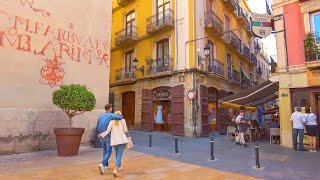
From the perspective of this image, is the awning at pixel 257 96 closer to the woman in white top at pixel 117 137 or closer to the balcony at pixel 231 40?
the balcony at pixel 231 40

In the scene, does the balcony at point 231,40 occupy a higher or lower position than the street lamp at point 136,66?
higher

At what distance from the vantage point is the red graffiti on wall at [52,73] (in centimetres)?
914

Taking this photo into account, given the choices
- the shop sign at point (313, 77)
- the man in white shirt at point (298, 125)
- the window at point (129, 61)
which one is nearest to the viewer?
the man in white shirt at point (298, 125)

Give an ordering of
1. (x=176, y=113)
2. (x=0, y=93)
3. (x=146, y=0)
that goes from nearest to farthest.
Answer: (x=0, y=93) → (x=176, y=113) → (x=146, y=0)

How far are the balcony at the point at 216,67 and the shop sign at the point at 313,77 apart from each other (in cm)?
711

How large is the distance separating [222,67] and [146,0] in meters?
8.03

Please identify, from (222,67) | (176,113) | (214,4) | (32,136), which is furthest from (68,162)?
(214,4)

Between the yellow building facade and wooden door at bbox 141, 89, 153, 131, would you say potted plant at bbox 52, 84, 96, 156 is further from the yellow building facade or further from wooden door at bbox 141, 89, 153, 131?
wooden door at bbox 141, 89, 153, 131

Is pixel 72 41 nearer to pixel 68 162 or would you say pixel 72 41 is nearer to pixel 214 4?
pixel 68 162

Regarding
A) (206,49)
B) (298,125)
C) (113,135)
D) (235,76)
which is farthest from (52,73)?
(235,76)

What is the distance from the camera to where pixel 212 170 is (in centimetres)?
663

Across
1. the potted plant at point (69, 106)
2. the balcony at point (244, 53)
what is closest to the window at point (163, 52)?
the balcony at point (244, 53)

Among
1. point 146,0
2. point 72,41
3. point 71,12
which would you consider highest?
point 146,0

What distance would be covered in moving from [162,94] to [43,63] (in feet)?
31.3
